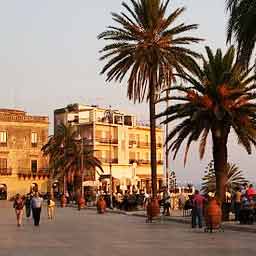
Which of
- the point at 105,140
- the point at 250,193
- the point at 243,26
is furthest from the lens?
the point at 105,140

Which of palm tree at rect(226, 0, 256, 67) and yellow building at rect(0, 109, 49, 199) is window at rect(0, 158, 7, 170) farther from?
palm tree at rect(226, 0, 256, 67)

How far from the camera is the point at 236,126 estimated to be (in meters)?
33.1

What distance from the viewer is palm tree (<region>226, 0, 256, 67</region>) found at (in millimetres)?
21000

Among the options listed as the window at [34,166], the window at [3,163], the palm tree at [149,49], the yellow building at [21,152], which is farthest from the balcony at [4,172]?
the palm tree at [149,49]

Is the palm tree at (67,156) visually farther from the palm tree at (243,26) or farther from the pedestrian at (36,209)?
the palm tree at (243,26)

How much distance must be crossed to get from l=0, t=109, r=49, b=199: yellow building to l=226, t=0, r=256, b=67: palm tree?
88216 millimetres

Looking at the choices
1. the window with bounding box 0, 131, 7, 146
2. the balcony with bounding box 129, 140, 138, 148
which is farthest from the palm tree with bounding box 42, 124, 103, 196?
the balcony with bounding box 129, 140, 138, 148

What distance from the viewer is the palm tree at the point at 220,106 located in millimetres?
32594

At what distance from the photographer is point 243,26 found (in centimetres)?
2116

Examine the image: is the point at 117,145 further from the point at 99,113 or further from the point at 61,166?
the point at 61,166

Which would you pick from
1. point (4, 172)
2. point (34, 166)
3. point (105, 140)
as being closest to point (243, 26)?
point (4, 172)

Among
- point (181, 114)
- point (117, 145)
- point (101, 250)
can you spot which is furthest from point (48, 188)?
point (101, 250)

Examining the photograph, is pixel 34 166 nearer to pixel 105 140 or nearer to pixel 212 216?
pixel 105 140

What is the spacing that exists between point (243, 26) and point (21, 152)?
90.6m
